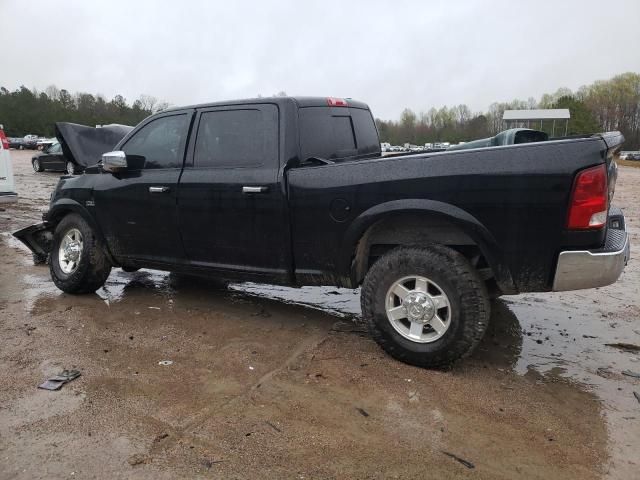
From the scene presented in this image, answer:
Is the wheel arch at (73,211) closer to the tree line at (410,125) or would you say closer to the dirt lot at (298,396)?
the dirt lot at (298,396)

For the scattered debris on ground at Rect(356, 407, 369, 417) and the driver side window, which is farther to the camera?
the driver side window

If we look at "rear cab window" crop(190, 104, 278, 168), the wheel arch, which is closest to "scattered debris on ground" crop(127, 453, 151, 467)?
"rear cab window" crop(190, 104, 278, 168)

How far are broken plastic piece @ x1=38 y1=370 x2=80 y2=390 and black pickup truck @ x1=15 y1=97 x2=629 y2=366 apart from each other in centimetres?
143

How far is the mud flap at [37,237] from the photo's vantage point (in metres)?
6.33

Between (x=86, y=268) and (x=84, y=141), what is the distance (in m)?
2.07

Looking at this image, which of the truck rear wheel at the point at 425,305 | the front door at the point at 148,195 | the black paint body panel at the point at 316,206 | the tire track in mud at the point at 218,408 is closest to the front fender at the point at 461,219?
the black paint body panel at the point at 316,206

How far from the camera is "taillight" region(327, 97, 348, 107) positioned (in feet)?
15.6

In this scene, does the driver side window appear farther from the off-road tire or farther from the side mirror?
the off-road tire

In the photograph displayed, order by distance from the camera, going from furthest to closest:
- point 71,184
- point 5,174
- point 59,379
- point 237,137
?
point 5,174 → point 71,184 → point 237,137 → point 59,379

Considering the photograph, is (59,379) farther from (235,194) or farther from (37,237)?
(37,237)

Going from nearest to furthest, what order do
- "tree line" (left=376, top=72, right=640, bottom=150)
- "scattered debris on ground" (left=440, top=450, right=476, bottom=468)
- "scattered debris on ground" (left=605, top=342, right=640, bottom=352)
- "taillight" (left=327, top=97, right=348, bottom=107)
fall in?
"scattered debris on ground" (left=440, top=450, right=476, bottom=468)
"scattered debris on ground" (left=605, top=342, right=640, bottom=352)
"taillight" (left=327, top=97, right=348, bottom=107)
"tree line" (left=376, top=72, right=640, bottom=150)

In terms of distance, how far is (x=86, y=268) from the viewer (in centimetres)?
539

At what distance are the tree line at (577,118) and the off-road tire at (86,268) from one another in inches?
1922

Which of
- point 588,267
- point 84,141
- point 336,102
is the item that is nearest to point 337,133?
point 336,102
